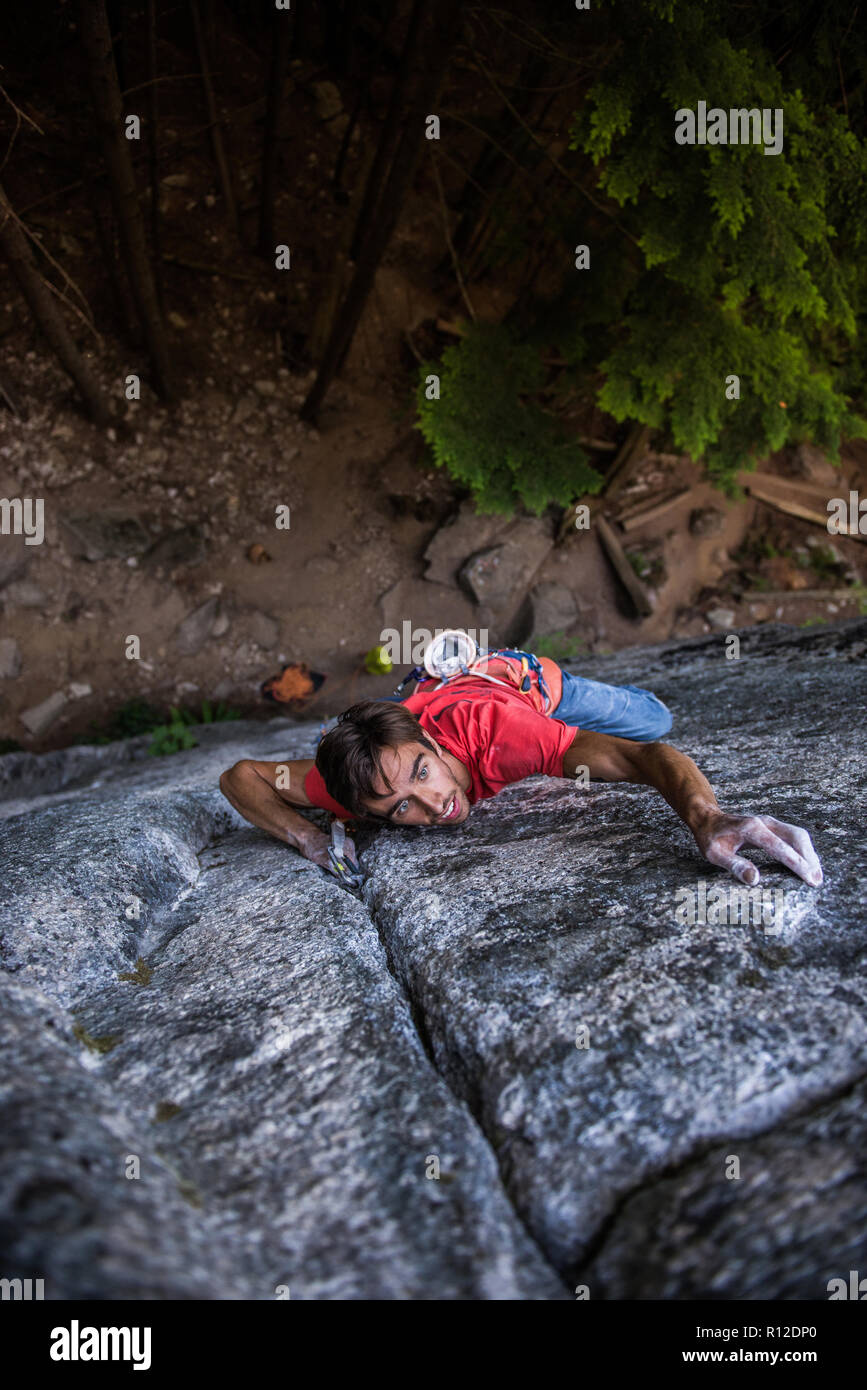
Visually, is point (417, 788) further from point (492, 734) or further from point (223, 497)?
point (223, 497)

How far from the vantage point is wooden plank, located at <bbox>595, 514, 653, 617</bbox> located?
10.3 meters

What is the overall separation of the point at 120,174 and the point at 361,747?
5391 millimetres

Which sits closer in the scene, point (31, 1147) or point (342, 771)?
point (31, 1147)

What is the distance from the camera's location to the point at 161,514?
8594 millimetres

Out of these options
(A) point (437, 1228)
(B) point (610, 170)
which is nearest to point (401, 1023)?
(A) point (437, 1228)

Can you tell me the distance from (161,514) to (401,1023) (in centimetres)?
742

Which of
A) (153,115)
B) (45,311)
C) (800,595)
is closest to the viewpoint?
(45,311)

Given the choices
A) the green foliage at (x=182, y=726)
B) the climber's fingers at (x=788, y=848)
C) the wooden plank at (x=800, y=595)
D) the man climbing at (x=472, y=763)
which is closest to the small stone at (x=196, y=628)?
the green foliage at (x=182, y=726)

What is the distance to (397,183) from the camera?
21.8 feet

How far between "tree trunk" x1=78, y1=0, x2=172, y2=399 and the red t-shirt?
4.81 m

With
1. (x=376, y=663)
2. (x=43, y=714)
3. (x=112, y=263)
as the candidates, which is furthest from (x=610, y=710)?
(x=112, y=263)
